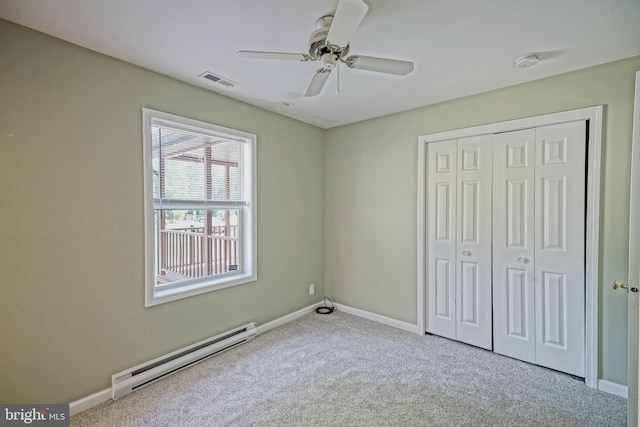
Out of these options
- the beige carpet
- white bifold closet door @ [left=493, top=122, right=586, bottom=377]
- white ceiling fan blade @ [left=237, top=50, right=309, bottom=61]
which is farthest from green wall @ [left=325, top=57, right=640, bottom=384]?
white ceiling fan blade @ [left=237, top=50, right=309, bottom=61]

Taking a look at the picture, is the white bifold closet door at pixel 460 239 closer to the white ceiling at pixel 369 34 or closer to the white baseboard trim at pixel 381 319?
the white baseboard trim at pixel 381 319

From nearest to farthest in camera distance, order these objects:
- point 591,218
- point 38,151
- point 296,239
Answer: point 38,151, point 591,218, point 296,239

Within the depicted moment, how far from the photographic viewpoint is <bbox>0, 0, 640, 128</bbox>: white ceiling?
1.59m

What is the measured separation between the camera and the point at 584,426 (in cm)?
185

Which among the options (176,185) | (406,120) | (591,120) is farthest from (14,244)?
(591,120)

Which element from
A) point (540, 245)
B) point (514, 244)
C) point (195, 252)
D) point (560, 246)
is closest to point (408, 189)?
point (514, 244)

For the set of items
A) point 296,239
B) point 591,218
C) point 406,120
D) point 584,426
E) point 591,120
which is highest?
point 406,120

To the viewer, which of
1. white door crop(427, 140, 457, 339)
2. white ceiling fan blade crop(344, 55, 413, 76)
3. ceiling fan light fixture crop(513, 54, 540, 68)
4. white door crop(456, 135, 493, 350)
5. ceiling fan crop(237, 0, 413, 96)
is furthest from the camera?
white door crop(427, 140, 457, 339)

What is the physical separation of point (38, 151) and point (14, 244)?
23.2 inches

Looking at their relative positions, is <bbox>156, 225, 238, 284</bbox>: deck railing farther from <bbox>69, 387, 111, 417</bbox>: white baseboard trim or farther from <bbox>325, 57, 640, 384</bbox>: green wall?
<bbox>325, 57, 640, 384</bbox>: green wall

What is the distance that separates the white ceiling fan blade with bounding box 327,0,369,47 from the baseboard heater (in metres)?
2.66

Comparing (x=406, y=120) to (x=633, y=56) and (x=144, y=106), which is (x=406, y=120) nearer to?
(x=633, y=56)

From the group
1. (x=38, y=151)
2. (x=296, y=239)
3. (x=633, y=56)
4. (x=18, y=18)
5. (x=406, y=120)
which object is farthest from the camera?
(x=296, y=239)

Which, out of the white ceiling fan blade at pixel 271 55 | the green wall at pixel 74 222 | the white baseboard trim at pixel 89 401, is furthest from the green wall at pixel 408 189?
the white baseboard trim at pixel 89 401
